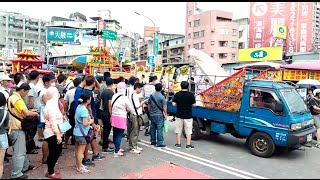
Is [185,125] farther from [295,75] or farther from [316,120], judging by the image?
[295,75]

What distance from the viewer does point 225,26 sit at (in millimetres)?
51344

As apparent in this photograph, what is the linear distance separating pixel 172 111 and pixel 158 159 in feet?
10.1

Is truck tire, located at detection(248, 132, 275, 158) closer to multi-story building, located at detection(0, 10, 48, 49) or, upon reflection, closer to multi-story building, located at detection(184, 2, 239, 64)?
multi-story building, located at detection(184, 2, 239, 64)

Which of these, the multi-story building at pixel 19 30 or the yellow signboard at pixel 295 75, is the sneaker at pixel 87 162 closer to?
the yellow signboard at pixel 295 75

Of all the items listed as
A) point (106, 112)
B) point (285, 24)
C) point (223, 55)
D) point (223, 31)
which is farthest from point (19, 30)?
point (106, 112)

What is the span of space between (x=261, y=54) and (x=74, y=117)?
2515 centimetres

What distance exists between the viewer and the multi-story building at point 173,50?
211 ft

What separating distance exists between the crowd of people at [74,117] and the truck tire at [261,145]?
5.26 ft

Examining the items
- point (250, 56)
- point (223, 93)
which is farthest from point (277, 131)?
point (250, 56)

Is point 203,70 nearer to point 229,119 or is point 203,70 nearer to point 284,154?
point 229,119

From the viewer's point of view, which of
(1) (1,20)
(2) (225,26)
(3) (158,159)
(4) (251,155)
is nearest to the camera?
(3) (158,159)

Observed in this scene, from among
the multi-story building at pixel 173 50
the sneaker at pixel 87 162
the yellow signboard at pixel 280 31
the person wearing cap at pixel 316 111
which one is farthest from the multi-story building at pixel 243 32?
the sneaker at pixel 87 162

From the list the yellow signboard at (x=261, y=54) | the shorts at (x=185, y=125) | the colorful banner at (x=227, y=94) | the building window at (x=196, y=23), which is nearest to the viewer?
the shorts at (x=185, y=125)

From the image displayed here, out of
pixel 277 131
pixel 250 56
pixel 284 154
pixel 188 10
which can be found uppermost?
pixel 188 10
